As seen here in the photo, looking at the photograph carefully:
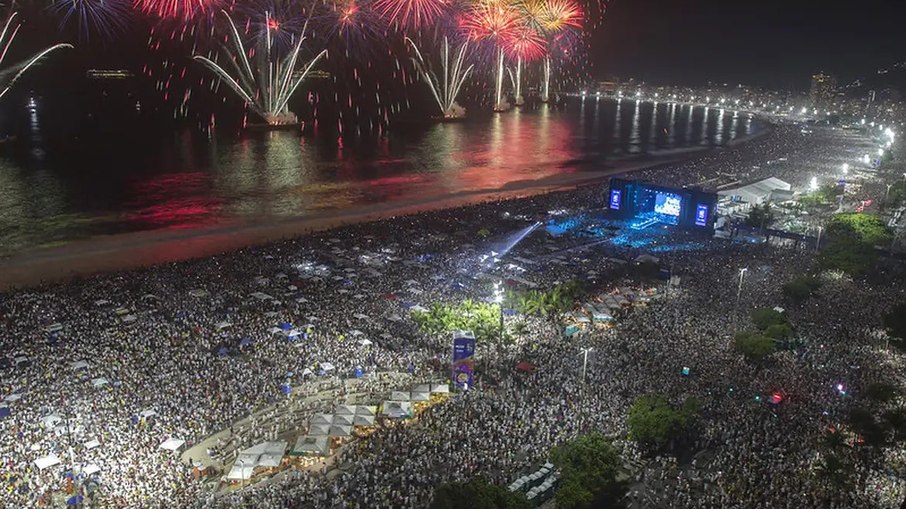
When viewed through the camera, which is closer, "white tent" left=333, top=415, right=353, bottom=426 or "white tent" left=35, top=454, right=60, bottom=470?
"white tent" left=35, top=454, right=60, bottom=470

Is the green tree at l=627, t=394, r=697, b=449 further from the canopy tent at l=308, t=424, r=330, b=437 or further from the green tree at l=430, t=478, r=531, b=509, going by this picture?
the canopy tent at l=308, t=424, r=330, b=437

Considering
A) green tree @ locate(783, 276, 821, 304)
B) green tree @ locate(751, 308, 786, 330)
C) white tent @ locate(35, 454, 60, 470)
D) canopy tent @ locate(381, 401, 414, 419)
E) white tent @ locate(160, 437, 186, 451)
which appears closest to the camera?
white tent @ locate(35, 454, 60, 470)

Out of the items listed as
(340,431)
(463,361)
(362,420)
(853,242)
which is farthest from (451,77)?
(340,431)

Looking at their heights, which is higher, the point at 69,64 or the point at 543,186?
the point at 69,64

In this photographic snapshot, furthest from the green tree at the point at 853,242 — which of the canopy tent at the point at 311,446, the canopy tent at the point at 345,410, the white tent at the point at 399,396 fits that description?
the canopy tent at the point at 311,446

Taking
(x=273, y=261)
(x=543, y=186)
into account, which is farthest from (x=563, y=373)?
(x=543, y=186)

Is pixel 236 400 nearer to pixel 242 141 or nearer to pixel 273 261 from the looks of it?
pixel 273 261

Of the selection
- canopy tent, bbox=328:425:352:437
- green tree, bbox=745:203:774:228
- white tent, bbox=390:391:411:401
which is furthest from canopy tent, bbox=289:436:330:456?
green tree, bbox=745:203:774:228
